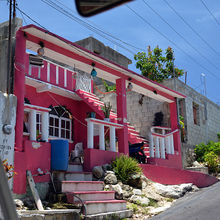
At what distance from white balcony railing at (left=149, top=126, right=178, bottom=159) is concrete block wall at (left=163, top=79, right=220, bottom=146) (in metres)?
2.14

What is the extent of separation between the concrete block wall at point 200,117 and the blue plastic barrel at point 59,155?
949 centimetres

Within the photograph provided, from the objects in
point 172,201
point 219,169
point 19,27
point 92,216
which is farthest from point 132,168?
point 219,169

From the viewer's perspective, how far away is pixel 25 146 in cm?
869

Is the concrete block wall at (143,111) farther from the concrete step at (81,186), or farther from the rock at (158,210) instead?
the concrete step at (81,186)

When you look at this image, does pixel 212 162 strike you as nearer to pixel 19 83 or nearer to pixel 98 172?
pixel 98 172

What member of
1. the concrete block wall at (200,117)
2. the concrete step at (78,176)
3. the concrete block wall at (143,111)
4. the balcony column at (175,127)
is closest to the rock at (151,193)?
the concrete step at (78,176)

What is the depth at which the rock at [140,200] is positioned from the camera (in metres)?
9.58

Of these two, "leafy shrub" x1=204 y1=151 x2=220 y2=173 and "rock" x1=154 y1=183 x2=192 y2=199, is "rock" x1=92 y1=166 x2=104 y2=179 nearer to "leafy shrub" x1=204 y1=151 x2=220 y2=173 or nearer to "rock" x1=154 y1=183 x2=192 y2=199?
"rock" x1=154 y1=183 x2=192 y2=199

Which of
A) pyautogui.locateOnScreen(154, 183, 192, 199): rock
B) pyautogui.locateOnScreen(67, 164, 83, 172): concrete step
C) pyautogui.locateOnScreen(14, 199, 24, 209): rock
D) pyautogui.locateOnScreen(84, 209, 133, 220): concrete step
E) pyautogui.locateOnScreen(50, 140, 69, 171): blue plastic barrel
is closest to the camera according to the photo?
pyautogui.locateOnScreen(14, 199, 24, 209): rock

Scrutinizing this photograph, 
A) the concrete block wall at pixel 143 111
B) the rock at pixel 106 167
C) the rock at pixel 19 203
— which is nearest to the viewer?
the rock at pixel 19 203

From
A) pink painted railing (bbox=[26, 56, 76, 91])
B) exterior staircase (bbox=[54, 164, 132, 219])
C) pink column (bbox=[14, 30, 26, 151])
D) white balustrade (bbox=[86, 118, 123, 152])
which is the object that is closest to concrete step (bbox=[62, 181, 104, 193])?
exterior staircase (bbox=[54, 164, 132, 219])

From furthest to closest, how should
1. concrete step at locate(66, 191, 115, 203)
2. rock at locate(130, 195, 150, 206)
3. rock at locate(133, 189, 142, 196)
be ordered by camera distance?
rock at locate(133, 189, 142, 196)
rock at locate(130, 195, 150, 206)
concrete step at locate(66, 191, 115, 203)

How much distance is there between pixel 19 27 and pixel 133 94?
9140 millimetres

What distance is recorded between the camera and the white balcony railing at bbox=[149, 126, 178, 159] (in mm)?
13942
